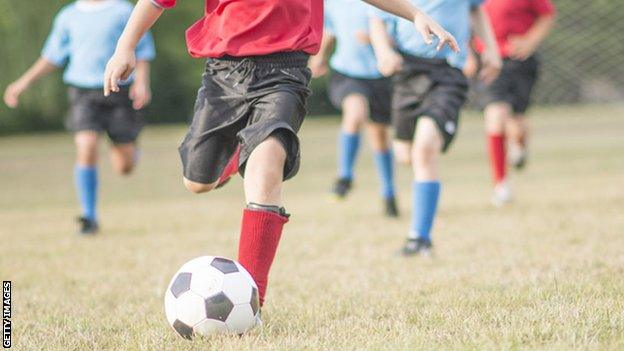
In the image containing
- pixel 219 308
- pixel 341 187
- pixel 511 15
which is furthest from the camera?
pixel 511 15

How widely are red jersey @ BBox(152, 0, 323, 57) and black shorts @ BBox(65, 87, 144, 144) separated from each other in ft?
13.6

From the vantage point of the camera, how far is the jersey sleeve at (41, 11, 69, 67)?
8.02 meters

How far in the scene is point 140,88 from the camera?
8.07m

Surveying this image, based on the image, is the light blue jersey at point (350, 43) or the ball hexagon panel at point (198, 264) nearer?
the ball hexagon panel at point (198, 264)

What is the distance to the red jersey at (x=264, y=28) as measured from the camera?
4047 mm

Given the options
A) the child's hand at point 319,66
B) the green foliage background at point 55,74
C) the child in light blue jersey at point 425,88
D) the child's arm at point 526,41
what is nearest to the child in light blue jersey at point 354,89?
the child's hand at point 319,66

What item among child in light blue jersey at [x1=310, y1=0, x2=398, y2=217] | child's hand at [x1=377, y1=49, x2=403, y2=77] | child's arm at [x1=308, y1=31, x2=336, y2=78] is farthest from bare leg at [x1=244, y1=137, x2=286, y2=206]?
child in light blue jersey at [x1=310, y1=0, x2=398, y2=217]

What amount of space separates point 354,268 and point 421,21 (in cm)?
191

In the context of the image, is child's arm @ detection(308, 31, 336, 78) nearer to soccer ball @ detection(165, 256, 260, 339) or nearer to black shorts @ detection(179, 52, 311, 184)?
black shorts @ detection(179, 52, 311, 184)

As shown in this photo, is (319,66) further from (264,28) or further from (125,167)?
(264,28)

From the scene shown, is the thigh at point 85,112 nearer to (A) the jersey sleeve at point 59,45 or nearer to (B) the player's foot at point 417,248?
(A) the jersey sleeve at point 59,45

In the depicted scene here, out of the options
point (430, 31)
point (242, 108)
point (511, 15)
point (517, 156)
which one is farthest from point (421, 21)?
point (517, 156)

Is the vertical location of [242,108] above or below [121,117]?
above

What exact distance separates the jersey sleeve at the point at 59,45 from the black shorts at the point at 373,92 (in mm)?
2420
